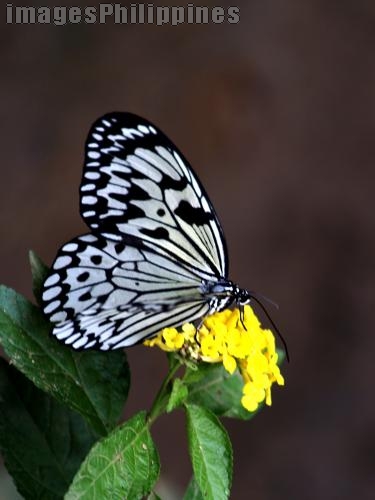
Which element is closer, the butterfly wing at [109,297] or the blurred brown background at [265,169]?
the butterfly wing at [109,297]

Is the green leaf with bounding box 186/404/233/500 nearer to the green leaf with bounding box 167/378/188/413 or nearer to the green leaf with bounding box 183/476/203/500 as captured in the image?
the green leaf with bounding box 167/378/188/413

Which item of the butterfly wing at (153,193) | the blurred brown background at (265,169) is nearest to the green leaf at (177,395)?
the butterfly wing at (153,193)

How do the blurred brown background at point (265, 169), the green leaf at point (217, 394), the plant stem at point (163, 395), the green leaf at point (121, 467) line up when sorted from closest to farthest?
the green leaf at point (121, 467)
the plant stem at point (163, 395)
the green leaf at point (217, 394)
the blurred brown background at point (265, 169)

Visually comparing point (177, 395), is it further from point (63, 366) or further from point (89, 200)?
point (89, 200)

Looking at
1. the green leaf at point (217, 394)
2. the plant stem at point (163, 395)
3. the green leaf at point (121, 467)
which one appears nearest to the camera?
the green leaf at point (121, 467)

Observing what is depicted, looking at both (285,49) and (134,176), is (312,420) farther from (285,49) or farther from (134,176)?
(134,176)

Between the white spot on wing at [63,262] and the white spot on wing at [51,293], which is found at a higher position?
the white spot on wing at [63,262]

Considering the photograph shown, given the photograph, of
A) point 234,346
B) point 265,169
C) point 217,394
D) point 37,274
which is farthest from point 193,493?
point 265,169

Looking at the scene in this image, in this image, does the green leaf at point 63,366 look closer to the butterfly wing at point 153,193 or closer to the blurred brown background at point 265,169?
the butterfly wing at point 153,193

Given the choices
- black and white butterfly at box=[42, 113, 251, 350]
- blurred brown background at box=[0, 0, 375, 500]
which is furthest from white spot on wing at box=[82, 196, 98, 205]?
blurred brown background at box=[0, 0, 375, 500]
